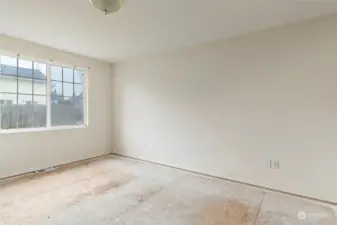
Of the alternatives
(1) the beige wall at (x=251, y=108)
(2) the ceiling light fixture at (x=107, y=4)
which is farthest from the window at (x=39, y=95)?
(2) the ceiling light fixture at (x=107, y=4)

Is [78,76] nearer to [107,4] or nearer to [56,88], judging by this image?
[56,88]

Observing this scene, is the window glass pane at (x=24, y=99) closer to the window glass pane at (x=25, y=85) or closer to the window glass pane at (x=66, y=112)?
the window glass pane at (x=25, y=85)

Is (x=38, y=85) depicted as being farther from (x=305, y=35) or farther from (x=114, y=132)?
(x=305, y=35)

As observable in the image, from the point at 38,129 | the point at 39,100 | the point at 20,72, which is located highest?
the point at 20,72

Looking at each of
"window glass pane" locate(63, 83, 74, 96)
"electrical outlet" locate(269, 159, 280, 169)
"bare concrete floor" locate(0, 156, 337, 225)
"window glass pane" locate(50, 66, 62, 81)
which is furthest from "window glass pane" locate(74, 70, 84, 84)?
"electrical outlet" locate(269, 159, 280, 169)

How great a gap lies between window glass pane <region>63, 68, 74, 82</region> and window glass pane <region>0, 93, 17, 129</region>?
3.28ft

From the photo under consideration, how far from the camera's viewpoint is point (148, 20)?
2738 millimetres

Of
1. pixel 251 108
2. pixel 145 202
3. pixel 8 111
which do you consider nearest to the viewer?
pixel 145 202

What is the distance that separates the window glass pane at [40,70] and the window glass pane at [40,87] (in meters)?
0.08

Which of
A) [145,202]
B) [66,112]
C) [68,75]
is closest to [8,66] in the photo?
[68,75]

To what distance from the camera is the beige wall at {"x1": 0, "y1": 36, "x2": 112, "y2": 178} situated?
342 centimetres

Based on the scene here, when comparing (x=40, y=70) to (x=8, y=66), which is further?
(x=40, y=70)

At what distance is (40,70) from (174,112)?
8.17 ft

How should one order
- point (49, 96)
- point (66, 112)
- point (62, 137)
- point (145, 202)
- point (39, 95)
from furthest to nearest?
1. point (66, 112)
2. point (62, 137)
3. point (49, 96)
4. point (39, 95)
5. point (145, 202)
